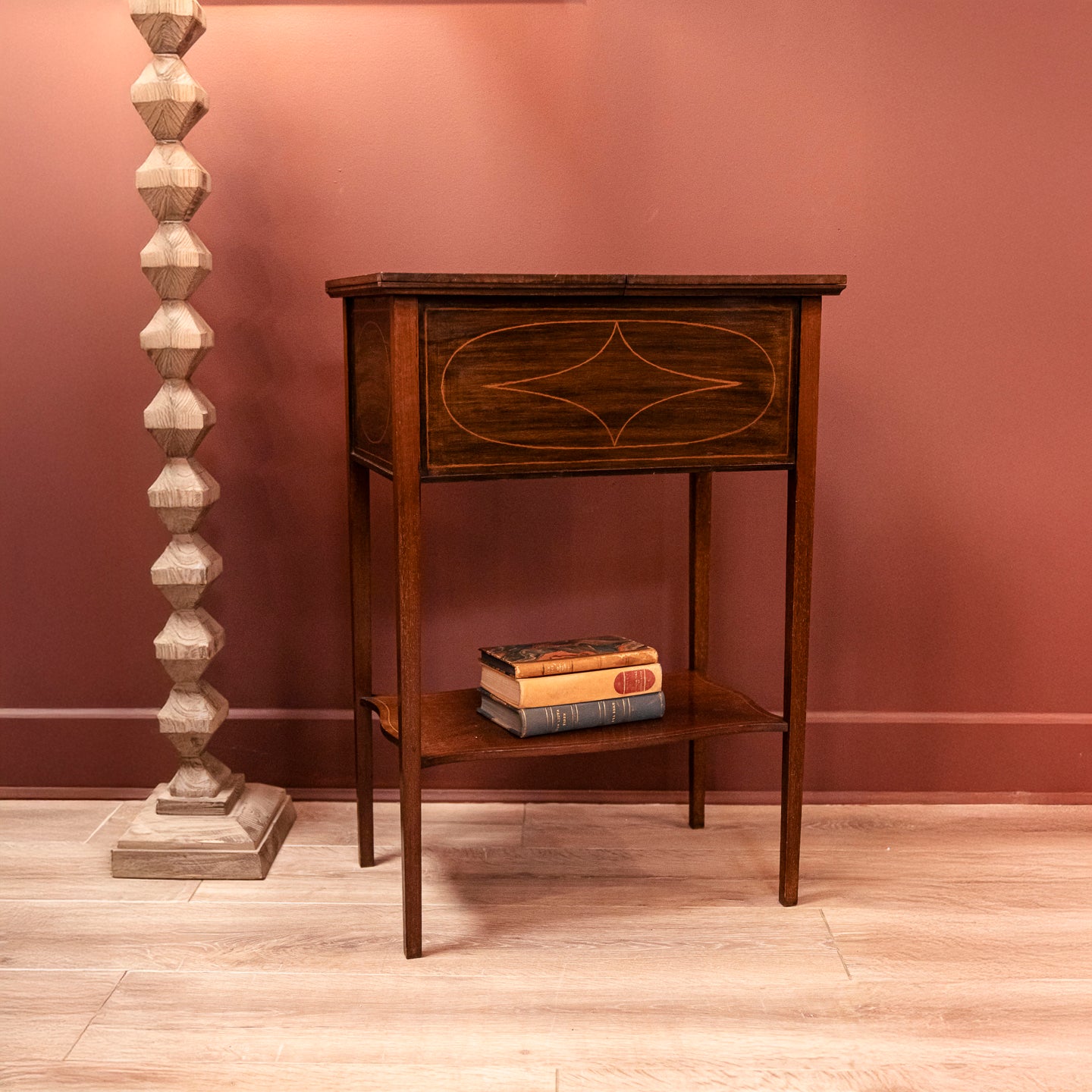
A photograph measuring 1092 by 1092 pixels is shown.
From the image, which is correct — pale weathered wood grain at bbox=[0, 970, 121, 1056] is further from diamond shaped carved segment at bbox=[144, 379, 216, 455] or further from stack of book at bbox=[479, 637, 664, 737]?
diamond shaped carved segment at bbox=[144, 379, 216, 455]

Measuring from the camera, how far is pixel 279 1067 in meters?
1.41

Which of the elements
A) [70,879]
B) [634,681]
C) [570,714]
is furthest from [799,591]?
[70,879]

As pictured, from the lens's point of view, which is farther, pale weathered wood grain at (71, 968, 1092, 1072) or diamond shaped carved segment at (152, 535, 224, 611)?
diamond shaped carved segment at (152, 535, 224, 611)

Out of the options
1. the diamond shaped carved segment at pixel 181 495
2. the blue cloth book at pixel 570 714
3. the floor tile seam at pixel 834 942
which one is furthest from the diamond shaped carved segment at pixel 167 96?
the floor tile seam at pixel 834 942

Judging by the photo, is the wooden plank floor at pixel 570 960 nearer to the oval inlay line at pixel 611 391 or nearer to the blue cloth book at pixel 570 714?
the blue cloth book at pixel 570 714

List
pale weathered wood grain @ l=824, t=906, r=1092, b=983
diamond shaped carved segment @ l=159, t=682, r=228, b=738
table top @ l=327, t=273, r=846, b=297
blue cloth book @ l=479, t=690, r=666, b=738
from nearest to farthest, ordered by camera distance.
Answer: table top @ l=327, t=273, r=846, b=297 < pale weathered wood grain @ l=824, t=906, r=1092, b=983 < blue cloth book @ l=479, t=690, r=666, b=738 < diamond shaped carved segment @ l=159, t=682, r=228, b=738

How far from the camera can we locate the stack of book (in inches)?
69.1

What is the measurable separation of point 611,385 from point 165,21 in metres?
0.91

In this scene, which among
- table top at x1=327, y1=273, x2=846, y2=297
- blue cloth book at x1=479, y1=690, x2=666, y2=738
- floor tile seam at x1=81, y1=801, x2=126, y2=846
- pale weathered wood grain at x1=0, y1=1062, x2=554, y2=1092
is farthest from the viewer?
floor tile seam at x1=81, y1=801, x2=126, y2=846

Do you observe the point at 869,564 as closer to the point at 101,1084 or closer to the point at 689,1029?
the point at 689,1029

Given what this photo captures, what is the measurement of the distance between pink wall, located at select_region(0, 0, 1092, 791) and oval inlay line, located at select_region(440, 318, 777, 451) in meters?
0.51

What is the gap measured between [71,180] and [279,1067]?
1.60 metres

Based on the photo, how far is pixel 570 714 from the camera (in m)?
1.78

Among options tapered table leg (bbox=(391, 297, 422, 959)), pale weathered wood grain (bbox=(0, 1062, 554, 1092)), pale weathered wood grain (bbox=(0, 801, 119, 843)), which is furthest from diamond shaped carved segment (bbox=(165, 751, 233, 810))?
pale weathered wood grain (bbox=(0, 1062, 554, 1092))
